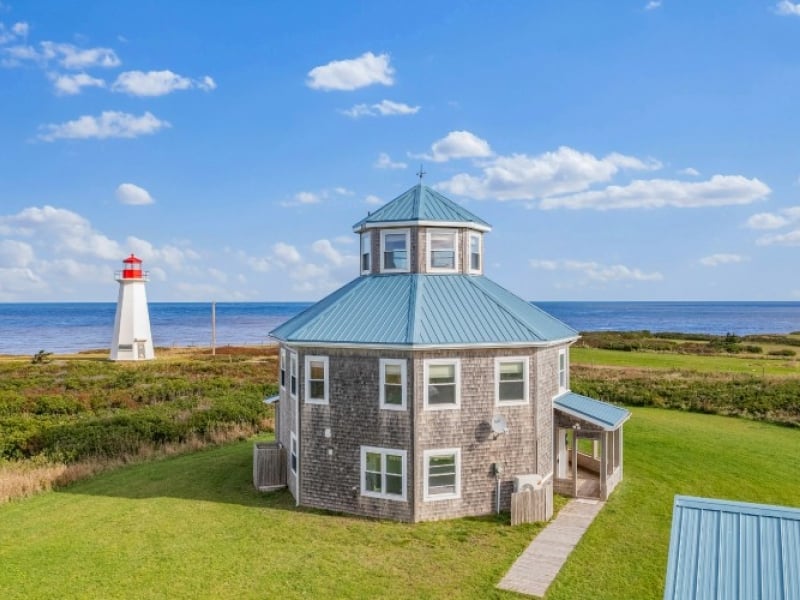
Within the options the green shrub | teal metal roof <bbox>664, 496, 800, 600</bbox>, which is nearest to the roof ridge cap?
teal metal roof <bbox>664, 496, 800, 600</bbox>

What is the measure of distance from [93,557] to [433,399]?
30.0 ft

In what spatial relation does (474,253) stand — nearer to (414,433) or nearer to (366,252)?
(366,252)

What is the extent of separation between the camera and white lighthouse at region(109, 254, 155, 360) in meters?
60.8

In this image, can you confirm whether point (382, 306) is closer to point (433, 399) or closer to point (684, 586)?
point (433, 399)

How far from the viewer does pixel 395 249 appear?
1919 cm

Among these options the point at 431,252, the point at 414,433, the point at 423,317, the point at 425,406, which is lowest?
the point at 414,433

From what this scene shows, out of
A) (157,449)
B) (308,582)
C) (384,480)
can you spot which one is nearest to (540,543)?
(384,480)

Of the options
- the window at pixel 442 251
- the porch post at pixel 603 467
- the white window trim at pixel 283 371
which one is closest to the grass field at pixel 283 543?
the porch post at pixel 603 467

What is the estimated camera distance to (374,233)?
1931cm

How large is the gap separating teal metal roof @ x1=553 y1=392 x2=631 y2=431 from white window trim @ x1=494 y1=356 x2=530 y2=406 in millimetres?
2063

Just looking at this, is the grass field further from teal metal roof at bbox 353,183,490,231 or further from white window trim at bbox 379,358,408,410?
teal metal roof at bbox 353,183,490,231

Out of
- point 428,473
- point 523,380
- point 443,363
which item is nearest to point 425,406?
point 443,363

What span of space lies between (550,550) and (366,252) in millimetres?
10517

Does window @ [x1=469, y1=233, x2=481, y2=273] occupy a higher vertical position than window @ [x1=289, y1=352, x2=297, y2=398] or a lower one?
higher
